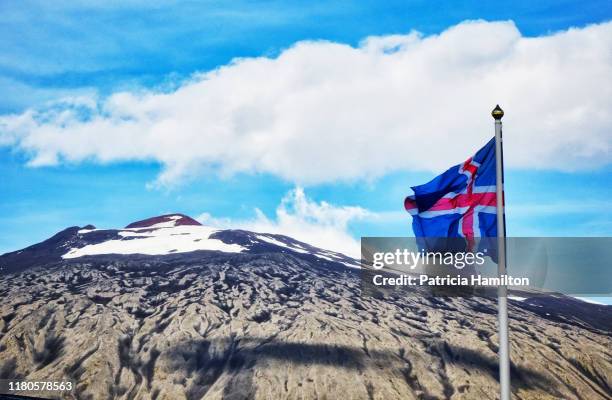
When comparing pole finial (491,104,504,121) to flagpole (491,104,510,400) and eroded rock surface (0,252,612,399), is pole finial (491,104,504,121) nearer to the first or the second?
flagpole (491,104,510,400)

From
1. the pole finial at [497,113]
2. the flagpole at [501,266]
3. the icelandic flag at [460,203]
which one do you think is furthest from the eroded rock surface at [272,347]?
the pole finial at [497,113]

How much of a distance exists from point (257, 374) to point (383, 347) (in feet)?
107

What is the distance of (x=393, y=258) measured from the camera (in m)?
29.2

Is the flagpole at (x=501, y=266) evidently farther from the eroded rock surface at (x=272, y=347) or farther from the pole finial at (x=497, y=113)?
the eroded rock surface at (x=272, y=347)

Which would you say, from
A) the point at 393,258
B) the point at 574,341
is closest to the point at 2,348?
the point at 574,341

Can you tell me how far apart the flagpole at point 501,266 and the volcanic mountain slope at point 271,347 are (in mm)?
130791

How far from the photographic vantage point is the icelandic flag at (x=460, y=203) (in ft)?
70.0

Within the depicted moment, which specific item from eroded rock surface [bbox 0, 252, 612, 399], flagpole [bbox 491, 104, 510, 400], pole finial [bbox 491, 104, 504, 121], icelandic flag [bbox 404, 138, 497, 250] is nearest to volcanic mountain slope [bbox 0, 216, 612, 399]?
eroded rock surface [bbox 0, 252, 612, 399]

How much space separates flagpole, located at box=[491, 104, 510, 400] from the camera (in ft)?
57.9

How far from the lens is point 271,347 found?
534ft

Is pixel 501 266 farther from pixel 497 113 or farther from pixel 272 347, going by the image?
pixel 272 347

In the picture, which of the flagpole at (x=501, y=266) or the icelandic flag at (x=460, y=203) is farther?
the icelandic flag at (x=460, y=203)

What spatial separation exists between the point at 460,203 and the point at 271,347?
477 ft

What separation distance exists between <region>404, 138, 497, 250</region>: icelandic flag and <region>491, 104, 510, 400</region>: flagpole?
157 centimetres
